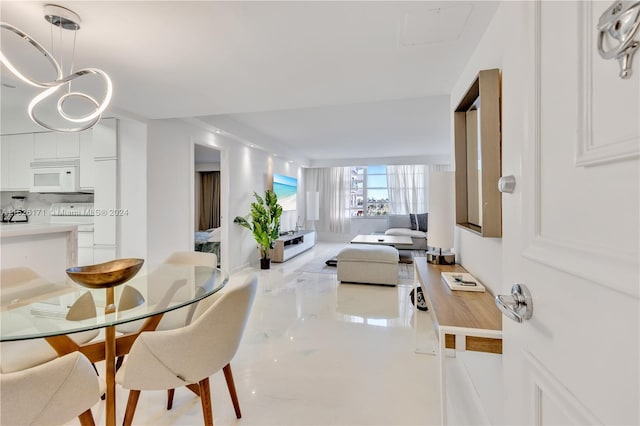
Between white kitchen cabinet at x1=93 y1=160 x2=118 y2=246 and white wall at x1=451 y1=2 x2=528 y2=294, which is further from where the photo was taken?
white kitchen cabinet at x1=93 y1=160 x2=118 y2=246

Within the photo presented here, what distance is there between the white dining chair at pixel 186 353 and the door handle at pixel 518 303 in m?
1.11

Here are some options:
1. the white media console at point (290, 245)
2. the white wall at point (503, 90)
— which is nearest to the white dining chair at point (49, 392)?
the white wall at point (503, 90)

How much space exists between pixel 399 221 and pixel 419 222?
1.65 ft

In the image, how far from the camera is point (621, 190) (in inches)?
14.7

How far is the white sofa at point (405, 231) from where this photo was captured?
6398 mm

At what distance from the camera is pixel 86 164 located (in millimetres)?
3605

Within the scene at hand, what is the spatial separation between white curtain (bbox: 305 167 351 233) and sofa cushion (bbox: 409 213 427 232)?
6.82ft

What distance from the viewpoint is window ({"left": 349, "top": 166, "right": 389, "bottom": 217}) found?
8.52 meters

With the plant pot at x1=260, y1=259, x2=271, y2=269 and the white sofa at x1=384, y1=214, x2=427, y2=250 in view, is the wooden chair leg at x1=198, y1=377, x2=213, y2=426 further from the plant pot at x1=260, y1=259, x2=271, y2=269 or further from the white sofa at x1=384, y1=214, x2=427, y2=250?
the white sofa at x1=384, y1=214, x2=427, y2=250

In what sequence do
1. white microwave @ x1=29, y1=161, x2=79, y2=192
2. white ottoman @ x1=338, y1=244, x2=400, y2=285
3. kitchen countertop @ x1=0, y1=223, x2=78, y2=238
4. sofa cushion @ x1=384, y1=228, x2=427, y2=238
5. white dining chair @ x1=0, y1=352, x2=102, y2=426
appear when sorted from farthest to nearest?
sofa cushion @ x1=384, y1=228, x2=427, y2=238
white ottoman @ x1=338, y1=244, x2=400, y2=285
white microwave @ x1=29, y1=161, x2=79, y2=192
kitchen countertop @ x1=0, y1=223, x2=78, y2=238
white dining chair @ x1=0, y1=352, x2=102, y2=426

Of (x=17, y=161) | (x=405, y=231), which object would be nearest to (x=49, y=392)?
(x=17, y=161)

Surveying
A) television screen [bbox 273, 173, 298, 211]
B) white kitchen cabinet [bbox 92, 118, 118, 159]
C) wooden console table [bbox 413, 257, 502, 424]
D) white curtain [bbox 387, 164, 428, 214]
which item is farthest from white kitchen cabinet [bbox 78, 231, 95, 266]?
white curtain [bbox 387, 164, 428, 214]

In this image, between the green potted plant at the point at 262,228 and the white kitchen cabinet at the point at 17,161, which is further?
the green potted plant at the point at 262,228

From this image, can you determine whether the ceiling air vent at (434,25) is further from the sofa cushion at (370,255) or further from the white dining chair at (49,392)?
the sofa cushion at (370,255)
